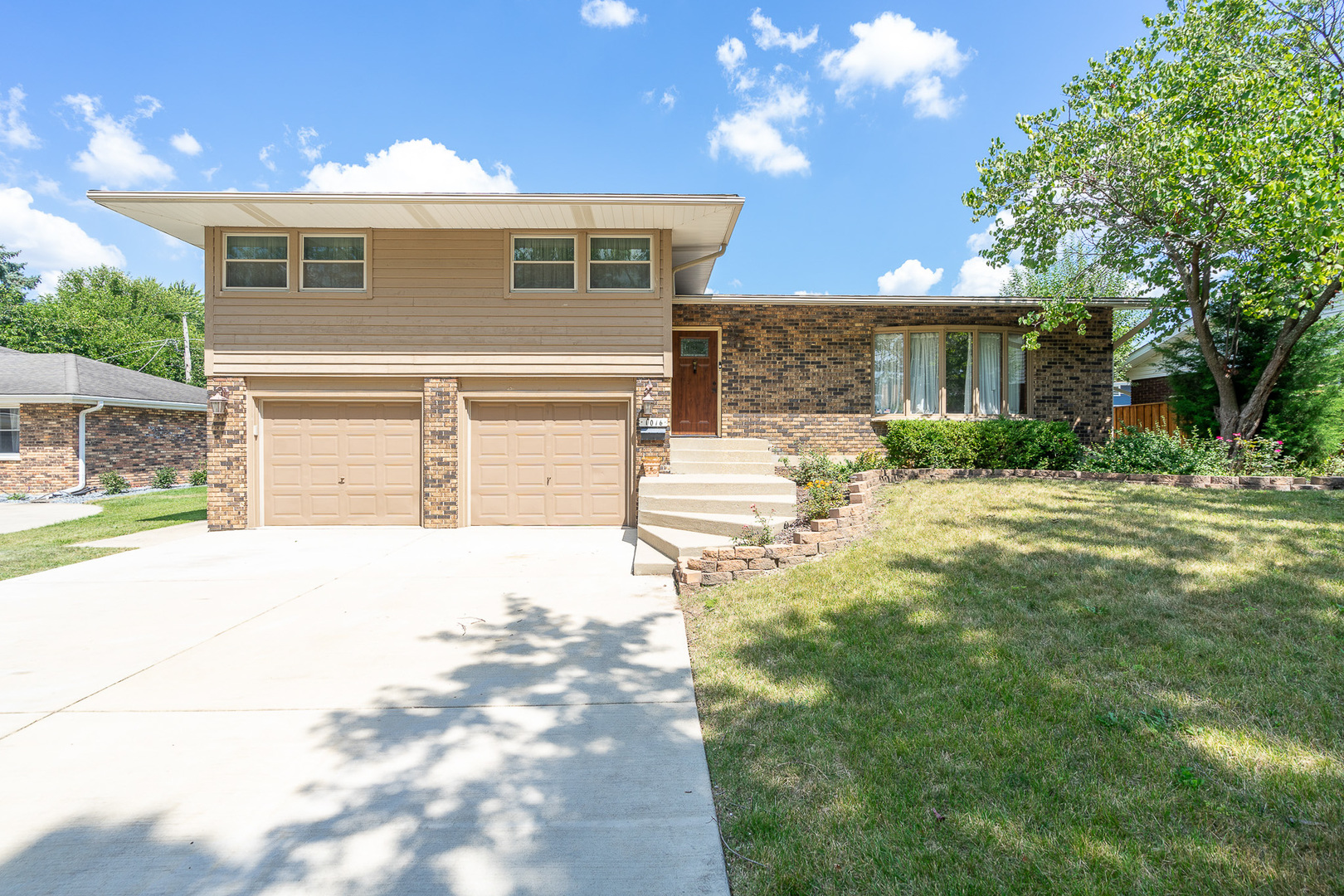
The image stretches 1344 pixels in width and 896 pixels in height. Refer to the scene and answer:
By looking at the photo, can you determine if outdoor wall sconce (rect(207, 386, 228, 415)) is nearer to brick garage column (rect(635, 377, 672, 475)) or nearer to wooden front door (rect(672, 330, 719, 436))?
brick garage column (rect(635, 377, 672, 475))

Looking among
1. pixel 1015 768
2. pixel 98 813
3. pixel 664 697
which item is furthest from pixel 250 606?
pixel 1015 768

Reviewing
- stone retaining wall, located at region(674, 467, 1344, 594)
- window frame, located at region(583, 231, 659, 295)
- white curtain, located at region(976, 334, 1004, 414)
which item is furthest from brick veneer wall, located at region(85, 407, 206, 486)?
white curtain, located at region(976, 334, 1004, 414)

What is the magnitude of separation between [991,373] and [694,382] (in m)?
5.74

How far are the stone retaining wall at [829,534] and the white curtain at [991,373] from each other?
303 cm

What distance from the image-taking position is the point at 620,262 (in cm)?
941

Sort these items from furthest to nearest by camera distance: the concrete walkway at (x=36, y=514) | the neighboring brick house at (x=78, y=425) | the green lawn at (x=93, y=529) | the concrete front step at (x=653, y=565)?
the neighboring brick house at (x=78, y=425), the concrete walkway at (x=36, y=514), the green lawn at (x=93, y=529), the concrete front step at (x=653, y=565)

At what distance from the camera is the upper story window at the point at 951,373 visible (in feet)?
36.9

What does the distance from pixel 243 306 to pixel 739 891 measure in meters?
10.7

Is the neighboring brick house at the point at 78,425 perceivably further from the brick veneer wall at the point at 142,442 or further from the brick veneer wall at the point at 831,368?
the brick veneer wall at the point at 831,368

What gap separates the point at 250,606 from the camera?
5074 millimetres

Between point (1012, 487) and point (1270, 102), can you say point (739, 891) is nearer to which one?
point (1012, 487)

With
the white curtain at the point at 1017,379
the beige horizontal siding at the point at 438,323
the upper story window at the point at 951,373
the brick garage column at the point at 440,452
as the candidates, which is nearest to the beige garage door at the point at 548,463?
the brick garage column at the point at 440,452

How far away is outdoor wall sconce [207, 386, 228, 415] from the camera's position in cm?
910

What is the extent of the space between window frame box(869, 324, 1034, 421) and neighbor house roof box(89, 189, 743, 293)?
419 cm
